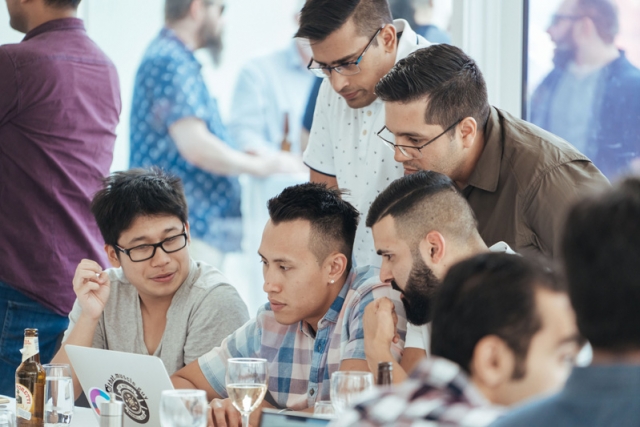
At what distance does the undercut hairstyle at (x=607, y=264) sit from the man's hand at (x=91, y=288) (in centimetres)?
192

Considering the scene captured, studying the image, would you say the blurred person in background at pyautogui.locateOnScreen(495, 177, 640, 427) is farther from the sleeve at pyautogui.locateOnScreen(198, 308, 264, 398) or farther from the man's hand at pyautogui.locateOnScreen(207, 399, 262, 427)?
the sleeve at pyautogui.locateOnScreen(198, 308, 264, 398)

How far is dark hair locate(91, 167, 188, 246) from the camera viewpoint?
253cm

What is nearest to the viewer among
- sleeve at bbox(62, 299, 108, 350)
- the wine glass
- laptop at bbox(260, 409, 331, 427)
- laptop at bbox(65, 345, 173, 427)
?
laptop at bbox(260, 409, 331, 427)

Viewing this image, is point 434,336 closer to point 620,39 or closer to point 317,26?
point 317,26

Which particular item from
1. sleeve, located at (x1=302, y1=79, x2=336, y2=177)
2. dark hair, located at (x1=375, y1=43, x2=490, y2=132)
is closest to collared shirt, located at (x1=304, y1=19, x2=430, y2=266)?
sleeve, located at (x1=302, y1=79, x2=336, y2=177)

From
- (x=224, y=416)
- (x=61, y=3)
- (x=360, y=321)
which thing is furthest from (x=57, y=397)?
(x=61, y=3)

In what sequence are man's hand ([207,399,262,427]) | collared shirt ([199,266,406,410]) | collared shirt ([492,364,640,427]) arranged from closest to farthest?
1. collared shirt ([492,364,640,427])
2. man's hand ([207,399,262,427])
3. collared shirt ([199,266,406,410])

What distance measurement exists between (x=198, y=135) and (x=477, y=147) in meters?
1.85

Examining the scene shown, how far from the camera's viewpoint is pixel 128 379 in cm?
179

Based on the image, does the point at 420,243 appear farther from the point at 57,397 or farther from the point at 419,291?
the point at 57,397

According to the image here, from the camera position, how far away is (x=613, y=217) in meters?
0.81

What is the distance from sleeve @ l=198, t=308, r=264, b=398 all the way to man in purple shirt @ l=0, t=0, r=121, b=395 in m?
0.83

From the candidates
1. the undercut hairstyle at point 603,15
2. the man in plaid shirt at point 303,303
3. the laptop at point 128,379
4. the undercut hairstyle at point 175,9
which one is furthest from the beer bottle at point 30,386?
the undercut hairstyle at point 175,9

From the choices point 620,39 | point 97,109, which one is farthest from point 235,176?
point 620,39
